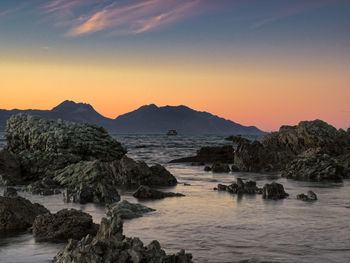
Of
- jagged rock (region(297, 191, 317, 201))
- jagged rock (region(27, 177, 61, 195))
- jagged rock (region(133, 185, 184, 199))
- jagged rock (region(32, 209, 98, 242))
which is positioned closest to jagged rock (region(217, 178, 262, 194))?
jagged rock (region(297, 191, 317, 201))

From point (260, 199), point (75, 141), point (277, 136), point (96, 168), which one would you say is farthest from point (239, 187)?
point (277, 136)

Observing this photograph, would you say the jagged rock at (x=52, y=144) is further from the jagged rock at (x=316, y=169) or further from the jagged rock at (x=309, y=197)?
the jagged rock at (x=309, y=197)

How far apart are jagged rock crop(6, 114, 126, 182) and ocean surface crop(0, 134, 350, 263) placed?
23.0 feet

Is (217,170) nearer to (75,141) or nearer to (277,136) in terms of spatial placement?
(75,141)

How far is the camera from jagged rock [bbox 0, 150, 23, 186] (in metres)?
26.5

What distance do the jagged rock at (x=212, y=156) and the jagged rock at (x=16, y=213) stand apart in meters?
33.7

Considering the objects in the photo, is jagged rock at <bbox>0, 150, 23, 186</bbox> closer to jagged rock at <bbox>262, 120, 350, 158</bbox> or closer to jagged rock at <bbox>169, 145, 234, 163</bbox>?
jagged rock at <bbox>169, 145, 234, 163</bbox>

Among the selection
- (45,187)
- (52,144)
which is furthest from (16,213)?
(52,144)

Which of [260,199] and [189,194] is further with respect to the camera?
[189,194]

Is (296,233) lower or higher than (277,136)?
lower

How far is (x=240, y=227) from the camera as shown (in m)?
14.5

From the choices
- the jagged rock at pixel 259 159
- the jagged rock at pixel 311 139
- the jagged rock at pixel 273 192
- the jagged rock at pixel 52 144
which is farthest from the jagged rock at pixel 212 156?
the jagged rock at pixel 273 192

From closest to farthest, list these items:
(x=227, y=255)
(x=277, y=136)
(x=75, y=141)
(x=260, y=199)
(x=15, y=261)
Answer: (x=15, y=261), (x=227, y=255), (x=260, y=199), (x=75, y=141), (x=277, y=136)

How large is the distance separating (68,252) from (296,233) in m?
7.48
